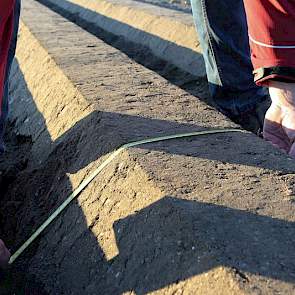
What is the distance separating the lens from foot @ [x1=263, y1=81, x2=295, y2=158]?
7.50 ft

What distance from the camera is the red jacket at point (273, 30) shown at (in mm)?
2096

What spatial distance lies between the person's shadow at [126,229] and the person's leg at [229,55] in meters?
0.76

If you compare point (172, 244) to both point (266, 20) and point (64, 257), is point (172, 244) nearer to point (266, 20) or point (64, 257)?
point (64, 257)

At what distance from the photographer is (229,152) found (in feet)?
7.20

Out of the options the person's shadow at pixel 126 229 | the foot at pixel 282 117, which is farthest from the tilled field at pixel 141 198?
the foot at pixel 282 117

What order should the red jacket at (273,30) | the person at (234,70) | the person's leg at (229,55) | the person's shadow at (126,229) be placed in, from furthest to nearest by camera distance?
the person's leg at (229,55), the person at (234,70), the red jacket at (273,30), the person's shadow at (126,229)

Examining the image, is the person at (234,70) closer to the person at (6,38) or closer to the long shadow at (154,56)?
the long shadow at (154,56)

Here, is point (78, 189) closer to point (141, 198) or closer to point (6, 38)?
point (141, 198)

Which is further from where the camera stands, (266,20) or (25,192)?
(25,192)

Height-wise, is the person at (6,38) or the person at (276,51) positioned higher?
the person at (6,38)

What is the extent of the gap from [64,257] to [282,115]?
3.48 feet

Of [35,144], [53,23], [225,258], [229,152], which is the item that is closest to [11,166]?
[35,144]

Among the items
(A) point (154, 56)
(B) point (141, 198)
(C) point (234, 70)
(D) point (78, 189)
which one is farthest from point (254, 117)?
(A) point (154, 56)

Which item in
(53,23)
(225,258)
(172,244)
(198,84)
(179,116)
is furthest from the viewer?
(53,23)
